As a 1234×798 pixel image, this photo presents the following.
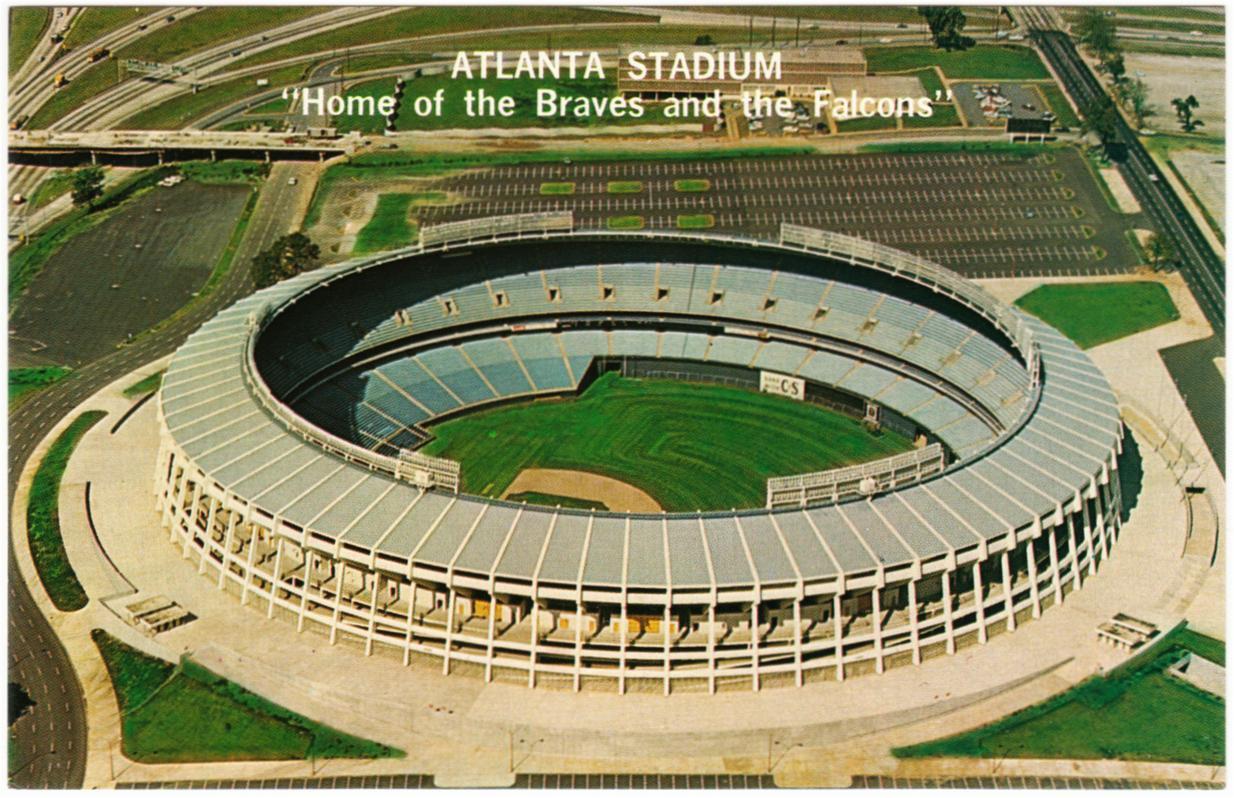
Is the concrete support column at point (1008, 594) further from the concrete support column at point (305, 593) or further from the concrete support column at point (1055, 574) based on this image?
the concrete support column at point (305, 593)

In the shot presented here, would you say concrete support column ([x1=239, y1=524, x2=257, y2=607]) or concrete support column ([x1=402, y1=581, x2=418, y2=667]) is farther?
concrete support column ([x1=239, y1=524, x2=257, y2=607])

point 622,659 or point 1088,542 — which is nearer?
point 622,659

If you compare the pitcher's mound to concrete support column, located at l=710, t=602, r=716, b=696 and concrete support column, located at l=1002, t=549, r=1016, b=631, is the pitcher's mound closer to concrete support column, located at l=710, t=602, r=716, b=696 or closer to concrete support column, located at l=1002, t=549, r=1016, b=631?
concrete support column, located at l=710, t=602, r=716, b=696

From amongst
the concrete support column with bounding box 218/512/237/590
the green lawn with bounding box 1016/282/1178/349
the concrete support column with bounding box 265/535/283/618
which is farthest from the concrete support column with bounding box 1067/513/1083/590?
the concrete support column with bounding box 218/512/237/590

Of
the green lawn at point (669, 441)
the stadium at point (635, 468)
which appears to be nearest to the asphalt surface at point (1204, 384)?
the stadium at point (635, 468)

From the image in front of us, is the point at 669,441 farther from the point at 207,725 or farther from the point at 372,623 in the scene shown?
the point at 207,725

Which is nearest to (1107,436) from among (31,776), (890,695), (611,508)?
(890,695)

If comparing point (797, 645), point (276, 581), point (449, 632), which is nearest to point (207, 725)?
point (276, 581)

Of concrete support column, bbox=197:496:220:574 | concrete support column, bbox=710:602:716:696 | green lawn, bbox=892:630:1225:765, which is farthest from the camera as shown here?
concrete support column, bbox=197:496:220:574
